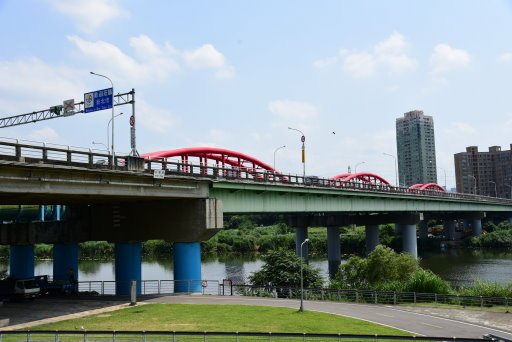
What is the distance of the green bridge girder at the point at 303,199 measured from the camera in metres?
41.3

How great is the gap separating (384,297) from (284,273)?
38.7 ft

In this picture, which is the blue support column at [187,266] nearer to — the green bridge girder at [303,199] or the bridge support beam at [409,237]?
the green bridge girder at [303,199]

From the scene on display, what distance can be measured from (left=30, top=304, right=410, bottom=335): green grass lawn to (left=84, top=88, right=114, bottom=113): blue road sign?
13532mm

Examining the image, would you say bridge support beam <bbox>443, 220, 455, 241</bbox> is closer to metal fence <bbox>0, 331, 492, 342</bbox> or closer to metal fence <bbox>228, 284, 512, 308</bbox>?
metal fence <bbox>228, 284, 512, 308</bbox>

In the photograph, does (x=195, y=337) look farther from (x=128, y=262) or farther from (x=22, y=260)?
(x=22, y=260)

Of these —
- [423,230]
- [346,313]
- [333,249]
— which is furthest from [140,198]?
[423,230]

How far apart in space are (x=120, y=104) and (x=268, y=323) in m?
18.3

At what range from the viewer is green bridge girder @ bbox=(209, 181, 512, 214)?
4134 cm

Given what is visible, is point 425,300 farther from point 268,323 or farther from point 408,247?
point 408,247

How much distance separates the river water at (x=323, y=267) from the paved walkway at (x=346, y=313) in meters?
29.9

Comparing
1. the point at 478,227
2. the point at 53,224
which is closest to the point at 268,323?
the point at 53,224

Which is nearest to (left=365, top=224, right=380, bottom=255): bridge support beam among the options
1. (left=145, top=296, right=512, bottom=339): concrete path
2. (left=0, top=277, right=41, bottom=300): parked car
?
(left=145, top=296, right=512, bottom=339): concrete path

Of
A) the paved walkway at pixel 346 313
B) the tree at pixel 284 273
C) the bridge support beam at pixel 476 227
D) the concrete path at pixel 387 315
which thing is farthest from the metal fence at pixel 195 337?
the bridge support beam at pixel 476 227

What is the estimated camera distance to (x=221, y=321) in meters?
27.6
